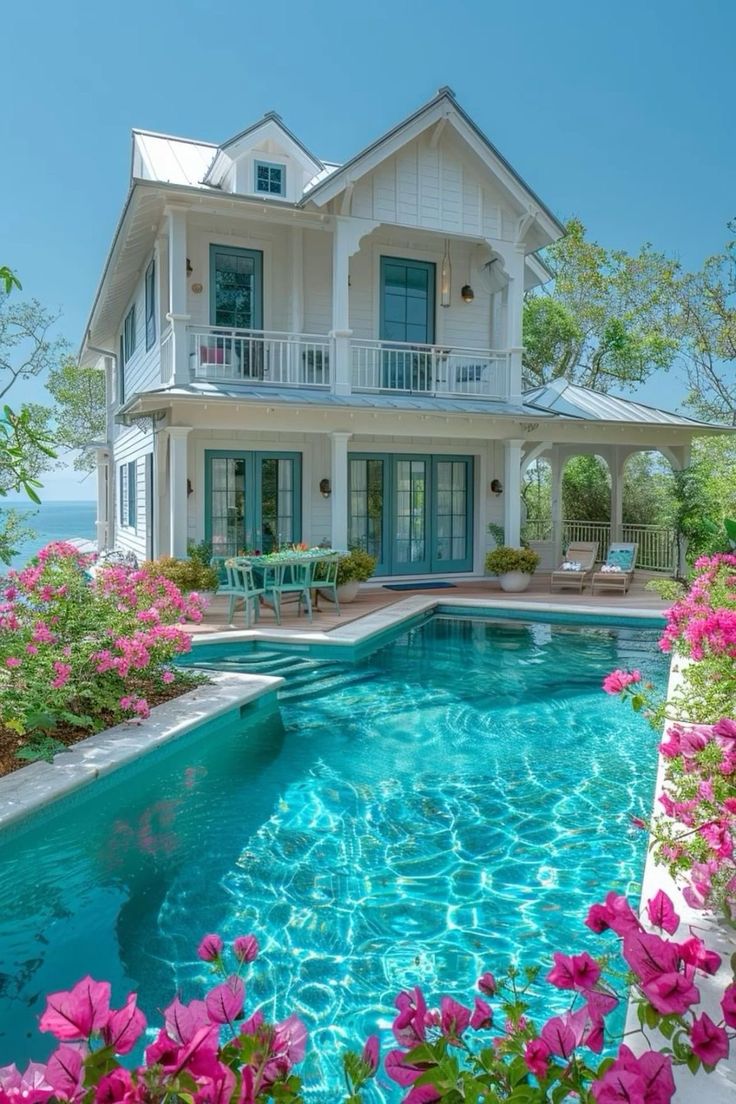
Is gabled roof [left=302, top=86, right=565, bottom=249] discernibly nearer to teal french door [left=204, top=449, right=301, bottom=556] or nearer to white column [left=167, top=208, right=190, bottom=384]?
white column [left=167, top=208, right=190, bottom=384]

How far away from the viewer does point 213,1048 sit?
1232 mm

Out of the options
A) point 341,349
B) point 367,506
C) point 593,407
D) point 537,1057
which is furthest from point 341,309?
point 537,1057

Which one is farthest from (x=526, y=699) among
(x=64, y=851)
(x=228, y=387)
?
(x=228, y=387)

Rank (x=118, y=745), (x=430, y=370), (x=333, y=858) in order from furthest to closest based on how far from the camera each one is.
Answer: (x=430, y=370) < (x=118, y=745) < (x=333, y=858)

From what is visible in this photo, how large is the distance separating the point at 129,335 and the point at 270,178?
608cm

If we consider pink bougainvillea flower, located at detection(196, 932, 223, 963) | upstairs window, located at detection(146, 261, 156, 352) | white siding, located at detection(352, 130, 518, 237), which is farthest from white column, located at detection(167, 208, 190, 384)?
pink bougainvillea flower, located at detection(196, 932, 223, 963)

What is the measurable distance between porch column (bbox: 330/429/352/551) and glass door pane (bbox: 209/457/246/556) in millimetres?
1557

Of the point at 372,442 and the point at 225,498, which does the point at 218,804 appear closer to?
the point at 225,498

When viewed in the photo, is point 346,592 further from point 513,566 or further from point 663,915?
point 663,915

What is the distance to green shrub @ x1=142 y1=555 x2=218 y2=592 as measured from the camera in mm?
11336

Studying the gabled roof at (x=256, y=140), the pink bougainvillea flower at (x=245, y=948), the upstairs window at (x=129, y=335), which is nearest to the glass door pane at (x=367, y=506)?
the gabled roof at (x=256, y=140)

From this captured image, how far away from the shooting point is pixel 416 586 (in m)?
14.5

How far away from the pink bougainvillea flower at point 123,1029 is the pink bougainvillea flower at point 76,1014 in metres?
0.01

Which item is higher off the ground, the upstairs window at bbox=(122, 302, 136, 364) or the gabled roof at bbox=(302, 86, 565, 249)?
the gabled roof at bbox=(302, 86, 565, 249)
